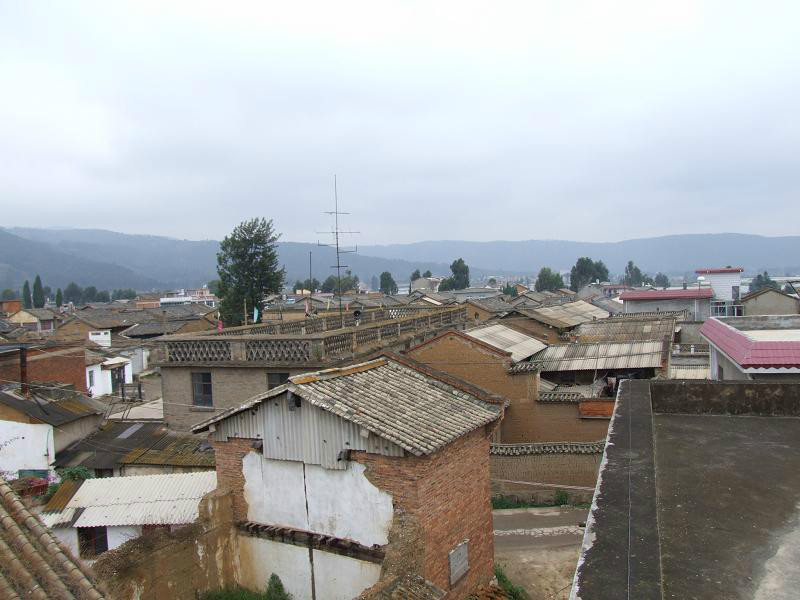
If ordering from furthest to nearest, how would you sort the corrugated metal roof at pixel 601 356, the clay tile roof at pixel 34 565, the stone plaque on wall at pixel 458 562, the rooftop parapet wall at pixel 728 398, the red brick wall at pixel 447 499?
the corrugated metal roof at pixel 601 356, the stone plaque on wall at pixel 458 562, the red brick wall at pixel 447 499, the rooftop parapet wall at pixel 728 398, the clay tile roof at pixel 34 565

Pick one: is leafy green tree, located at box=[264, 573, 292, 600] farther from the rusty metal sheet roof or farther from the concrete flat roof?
the rusty metal sheet roof

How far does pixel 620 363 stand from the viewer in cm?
2311

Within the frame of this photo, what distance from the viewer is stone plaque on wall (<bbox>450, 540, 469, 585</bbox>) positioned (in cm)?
943

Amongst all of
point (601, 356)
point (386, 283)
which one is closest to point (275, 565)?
point (601, 356)

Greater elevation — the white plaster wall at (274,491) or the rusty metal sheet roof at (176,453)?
the white plaster wall at (274,491)

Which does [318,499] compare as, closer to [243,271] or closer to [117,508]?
[117,508]

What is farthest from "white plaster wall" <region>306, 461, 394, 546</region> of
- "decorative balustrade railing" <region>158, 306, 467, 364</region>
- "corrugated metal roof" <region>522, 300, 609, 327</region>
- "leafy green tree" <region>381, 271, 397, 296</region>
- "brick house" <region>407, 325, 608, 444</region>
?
"leafy green tree" <region>381, 271, 397, 296</region>

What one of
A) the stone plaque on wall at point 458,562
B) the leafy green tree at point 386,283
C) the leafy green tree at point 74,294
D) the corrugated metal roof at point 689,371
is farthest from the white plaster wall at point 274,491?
the leafy green tree at point 74,294

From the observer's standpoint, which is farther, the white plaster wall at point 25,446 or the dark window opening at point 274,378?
the white plaster wall at point 25,446

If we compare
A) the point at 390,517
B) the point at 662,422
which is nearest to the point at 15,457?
the point at 390,517

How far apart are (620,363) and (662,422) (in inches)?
644

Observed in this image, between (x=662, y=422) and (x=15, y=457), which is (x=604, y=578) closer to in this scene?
(x=662, y=422)

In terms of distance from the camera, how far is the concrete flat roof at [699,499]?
372 cm

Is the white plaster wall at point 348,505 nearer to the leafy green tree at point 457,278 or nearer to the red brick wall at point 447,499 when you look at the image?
the red brick wall at point 447,499
